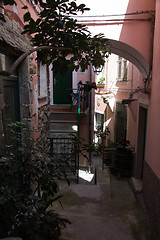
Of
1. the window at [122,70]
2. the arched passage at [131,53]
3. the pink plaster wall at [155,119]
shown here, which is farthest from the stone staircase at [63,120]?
the pink plaster wall at [155,119]

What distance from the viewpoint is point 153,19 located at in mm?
4391

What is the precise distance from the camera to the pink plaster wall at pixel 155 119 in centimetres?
370

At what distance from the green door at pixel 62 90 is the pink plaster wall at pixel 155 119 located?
472cm

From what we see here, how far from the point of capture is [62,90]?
8570mm

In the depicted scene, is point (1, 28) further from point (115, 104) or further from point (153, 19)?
point (115, 104)

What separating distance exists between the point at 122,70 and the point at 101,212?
21.4ft

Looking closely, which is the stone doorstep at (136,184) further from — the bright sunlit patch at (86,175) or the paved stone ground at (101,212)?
the bright sunlit patch at (86,175)

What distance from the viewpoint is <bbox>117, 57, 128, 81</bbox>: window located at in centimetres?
848

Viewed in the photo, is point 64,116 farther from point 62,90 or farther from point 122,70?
point 122,70

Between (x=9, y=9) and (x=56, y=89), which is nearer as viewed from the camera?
(x=9, y=9)

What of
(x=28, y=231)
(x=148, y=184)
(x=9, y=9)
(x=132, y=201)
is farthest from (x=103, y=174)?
(x=9, y=9)

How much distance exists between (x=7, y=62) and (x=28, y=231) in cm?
200

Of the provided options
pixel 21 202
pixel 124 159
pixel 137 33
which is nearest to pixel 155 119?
pixel 137 33

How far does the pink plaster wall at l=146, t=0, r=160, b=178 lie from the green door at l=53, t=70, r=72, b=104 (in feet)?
15.5
